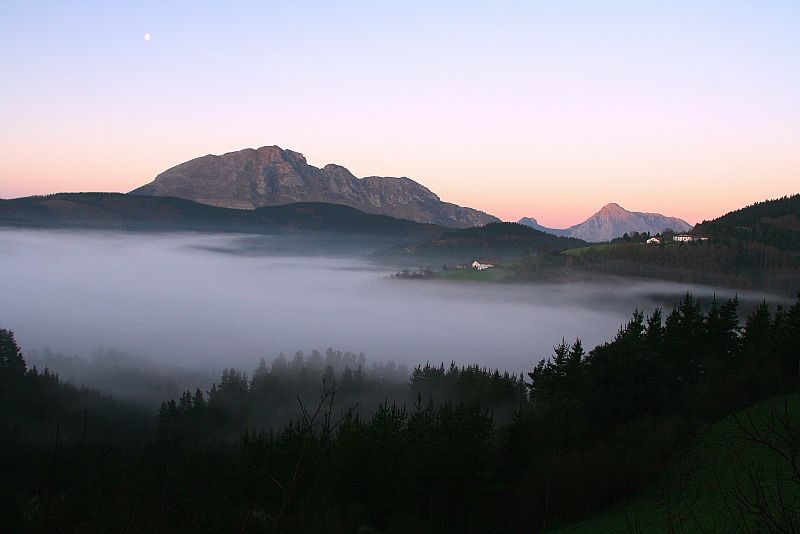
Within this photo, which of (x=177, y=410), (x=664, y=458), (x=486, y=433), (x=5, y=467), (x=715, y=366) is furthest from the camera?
(x=177, y=410)

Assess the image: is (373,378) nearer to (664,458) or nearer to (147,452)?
(147,452)

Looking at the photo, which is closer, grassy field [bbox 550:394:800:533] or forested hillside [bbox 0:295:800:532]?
grassy field [bbox 550:394:800:533]

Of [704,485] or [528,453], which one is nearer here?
[704,485]

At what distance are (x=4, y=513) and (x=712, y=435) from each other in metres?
43.4

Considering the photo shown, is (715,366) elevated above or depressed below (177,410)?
above

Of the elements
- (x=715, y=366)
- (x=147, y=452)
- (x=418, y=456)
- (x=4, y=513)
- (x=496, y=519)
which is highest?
(x=4, y=513)

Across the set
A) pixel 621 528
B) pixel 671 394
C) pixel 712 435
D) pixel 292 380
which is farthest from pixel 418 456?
pixel 292 380

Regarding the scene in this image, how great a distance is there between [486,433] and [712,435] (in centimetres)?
1549

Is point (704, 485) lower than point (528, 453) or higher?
higher

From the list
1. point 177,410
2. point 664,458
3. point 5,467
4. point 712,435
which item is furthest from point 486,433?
point 177,410

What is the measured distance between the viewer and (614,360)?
172 ft

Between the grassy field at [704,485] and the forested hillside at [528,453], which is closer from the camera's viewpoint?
the grassy field at [704,485]

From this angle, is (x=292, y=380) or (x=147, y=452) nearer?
(x=147, y=452)

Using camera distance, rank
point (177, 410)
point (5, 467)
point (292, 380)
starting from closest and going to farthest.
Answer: point (5, 467)
point (177, 410)
point (292, 380)
